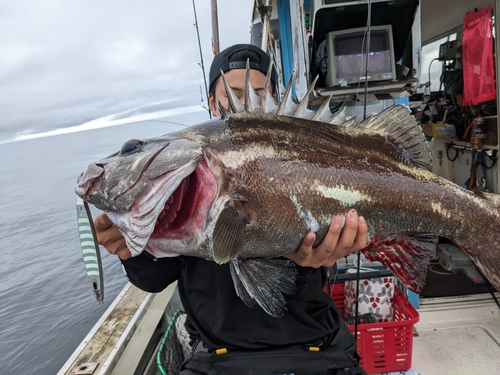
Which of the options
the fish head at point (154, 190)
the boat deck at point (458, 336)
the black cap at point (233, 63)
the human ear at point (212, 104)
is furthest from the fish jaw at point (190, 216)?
the boat deck at point (458, 336)

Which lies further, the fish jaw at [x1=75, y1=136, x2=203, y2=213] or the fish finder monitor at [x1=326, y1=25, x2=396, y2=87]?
the fish finder monitor at [x1=326, y1=25, x2=396, y2=87]

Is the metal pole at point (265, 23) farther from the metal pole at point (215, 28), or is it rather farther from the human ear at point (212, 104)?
the metal pole at point (215, 28)

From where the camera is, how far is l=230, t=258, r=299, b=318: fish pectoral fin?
4.44 ft

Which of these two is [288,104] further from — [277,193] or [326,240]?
[326,240]

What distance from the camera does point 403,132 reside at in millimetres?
1615

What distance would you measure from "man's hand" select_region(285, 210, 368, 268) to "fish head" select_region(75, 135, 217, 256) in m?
0.46

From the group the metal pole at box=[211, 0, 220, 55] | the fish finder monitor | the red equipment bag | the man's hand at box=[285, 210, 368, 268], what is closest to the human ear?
the fish finder monitor

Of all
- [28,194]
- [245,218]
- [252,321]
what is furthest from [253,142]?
[28,194]

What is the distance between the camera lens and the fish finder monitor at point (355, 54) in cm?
299

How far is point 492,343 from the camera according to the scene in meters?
3.28

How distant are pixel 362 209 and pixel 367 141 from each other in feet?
1.08

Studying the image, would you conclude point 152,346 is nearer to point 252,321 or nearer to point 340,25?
point 252,321

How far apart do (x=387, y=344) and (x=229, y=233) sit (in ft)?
7.88

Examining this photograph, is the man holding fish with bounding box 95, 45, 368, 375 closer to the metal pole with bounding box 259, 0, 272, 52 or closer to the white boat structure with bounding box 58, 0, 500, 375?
the white boat structure with bounding box 58, 0, 500, 375
